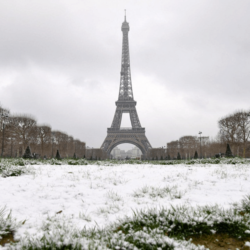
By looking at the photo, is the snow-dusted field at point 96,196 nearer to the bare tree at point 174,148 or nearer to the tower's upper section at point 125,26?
the bare tree at point 174,148

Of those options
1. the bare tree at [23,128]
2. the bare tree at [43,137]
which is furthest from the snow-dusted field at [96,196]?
the bare tree at [43,137]

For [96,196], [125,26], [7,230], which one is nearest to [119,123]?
[125,26]

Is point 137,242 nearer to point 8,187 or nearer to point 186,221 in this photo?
point 186,221

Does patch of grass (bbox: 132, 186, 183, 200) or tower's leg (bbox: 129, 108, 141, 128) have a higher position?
tower's leg (bbox: 129, 108, 141, 128)

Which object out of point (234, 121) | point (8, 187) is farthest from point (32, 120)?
point (234, 121)

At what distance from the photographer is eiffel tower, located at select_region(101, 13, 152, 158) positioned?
60.4m

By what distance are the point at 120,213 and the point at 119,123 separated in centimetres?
6080

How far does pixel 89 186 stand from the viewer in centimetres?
602

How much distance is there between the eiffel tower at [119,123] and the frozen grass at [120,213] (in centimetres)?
5224

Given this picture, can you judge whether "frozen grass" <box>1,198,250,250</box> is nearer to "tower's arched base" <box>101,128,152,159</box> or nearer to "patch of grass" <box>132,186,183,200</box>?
"patch of grass" <box>132,186,183,200</box>

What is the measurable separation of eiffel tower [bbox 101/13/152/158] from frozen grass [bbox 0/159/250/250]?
5224 cm

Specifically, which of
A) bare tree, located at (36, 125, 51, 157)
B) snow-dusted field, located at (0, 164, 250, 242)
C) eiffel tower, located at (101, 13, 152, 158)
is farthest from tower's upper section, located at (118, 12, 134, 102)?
snow-dusted field, located at (0, 164, 250, 242)

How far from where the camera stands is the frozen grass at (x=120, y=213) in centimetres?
290

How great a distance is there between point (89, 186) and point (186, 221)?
3370 mm
